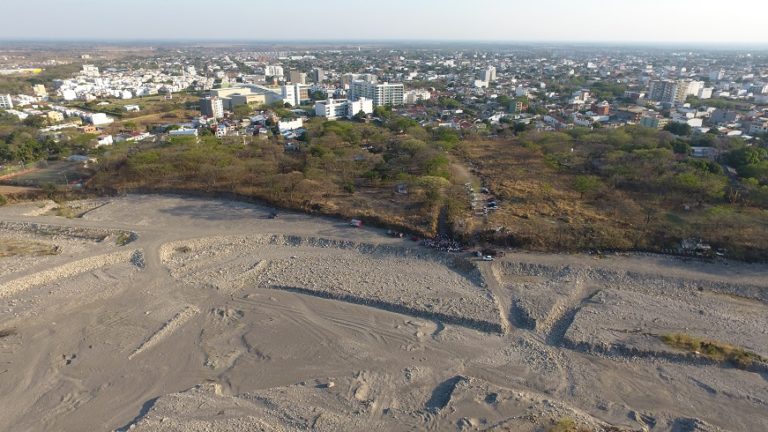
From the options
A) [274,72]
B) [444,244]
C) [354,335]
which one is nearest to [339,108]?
[444,244]

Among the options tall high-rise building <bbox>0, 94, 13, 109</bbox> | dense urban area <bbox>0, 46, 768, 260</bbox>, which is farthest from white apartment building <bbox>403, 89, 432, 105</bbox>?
tall high-rise building <bbox>0, 94, 13, 109</bbox>

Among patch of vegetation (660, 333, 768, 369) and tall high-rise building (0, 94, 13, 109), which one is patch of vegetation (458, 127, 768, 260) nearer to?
patch of vegetation (660, 333, 768, 369)

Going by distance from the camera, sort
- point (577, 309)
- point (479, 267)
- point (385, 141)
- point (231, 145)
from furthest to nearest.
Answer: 1. point (385, 141)
2. point (231, 145)
3. point (479, 267)
4. point (577, 309)

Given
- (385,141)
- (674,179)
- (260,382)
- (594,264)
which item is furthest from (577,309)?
(385,141)

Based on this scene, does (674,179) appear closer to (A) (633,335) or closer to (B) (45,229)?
(A) (633,335)

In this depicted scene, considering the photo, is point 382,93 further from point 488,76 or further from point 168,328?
point 168,328

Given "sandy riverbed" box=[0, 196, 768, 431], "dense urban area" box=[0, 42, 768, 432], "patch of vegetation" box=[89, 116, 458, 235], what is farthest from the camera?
"patch of vegetation" box=[89, 116, 458, 235]
